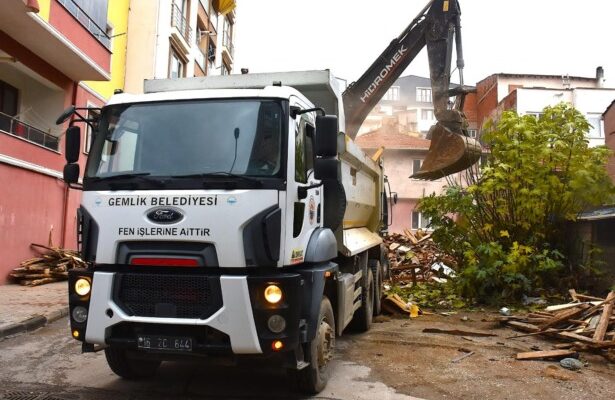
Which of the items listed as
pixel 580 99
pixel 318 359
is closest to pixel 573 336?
pixel 318 359

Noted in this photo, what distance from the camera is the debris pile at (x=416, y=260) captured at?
13289 mm

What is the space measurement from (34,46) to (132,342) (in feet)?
35.5

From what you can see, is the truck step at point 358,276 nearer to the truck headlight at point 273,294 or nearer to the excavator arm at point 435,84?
the truck headlight at point 273,294

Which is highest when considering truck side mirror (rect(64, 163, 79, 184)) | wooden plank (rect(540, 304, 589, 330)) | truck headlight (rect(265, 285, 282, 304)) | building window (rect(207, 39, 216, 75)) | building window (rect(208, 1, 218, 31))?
building window (rect(208, 1, 218, 31))

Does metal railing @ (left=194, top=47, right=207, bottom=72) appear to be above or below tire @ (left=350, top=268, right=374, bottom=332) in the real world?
above

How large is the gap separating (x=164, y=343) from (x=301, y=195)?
1.68m

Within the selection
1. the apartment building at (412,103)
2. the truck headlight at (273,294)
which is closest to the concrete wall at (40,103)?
the truck headlight at (273,294)

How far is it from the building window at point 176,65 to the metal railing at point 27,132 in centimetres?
806

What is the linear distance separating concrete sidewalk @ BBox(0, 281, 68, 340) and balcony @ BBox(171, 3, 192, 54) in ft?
40.2

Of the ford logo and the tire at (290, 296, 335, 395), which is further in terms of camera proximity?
the tire at (290, 296, 335, 395)

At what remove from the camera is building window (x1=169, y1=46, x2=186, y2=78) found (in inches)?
824

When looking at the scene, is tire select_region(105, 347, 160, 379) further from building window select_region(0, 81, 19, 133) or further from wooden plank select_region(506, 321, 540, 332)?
building window select_region(0, 81, 19, 133)

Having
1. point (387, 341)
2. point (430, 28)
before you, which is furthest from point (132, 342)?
point (430, 28)

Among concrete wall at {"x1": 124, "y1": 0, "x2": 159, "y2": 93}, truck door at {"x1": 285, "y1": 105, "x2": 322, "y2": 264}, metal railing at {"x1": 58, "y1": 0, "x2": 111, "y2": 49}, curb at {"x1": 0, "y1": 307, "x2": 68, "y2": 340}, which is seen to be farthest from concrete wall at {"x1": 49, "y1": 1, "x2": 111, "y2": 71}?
truck door at {"x1": 285, "y1": 105, "x2": 322, "y2": 264}
